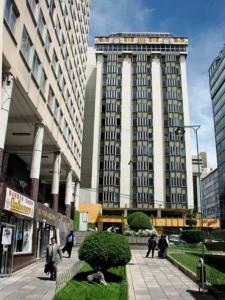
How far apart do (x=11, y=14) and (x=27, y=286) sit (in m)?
14.1

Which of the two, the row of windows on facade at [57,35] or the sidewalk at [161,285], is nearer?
the sidewalk at [161,285]

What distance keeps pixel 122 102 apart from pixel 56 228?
2152 inches

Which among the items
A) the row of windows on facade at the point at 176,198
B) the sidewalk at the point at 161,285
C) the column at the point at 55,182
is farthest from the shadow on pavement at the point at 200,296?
the row of windows on facade at the point at 176,198

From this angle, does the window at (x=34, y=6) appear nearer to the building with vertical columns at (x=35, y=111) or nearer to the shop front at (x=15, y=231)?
the building with vertical columns at (x=35, y=111)

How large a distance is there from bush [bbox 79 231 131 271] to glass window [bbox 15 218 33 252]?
7931mm

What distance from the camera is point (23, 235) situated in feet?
69.0

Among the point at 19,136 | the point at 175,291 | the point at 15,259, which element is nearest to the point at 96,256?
the point at 175,291

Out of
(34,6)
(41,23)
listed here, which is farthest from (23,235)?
(34,6)

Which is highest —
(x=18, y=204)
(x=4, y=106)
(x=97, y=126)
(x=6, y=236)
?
(x=97, y=126)

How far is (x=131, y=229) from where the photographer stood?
4516 cm

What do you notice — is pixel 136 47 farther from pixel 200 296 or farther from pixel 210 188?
pixel 200 296

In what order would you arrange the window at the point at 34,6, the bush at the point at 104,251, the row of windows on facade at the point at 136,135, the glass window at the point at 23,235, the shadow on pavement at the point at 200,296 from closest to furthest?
the shadow on pavement at the point at 200,296, the bush at the point at 104,251, the glass window at the point at 23,235, the window at the point at 34,6, the row of windows on facade at the point at 136,135

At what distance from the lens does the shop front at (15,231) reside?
15875 millimetres

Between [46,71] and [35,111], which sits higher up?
[46,71]
